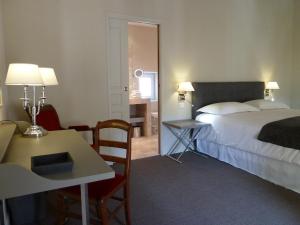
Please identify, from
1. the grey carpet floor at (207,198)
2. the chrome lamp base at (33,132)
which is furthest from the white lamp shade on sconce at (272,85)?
the chrome lamp base at (33,132)

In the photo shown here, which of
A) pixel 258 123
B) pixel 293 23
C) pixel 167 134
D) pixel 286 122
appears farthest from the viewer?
pixel 293 23

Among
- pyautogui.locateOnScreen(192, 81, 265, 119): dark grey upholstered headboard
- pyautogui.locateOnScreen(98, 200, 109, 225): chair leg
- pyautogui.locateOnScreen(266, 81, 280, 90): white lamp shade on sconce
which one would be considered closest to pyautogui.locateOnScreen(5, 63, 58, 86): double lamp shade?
pyautogui.locateOnScreen(98, 200, 109, 225): chair leg

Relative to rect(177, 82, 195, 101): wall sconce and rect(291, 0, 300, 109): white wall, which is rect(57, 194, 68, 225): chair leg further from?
rect(291, 0, 300, 109): white wall

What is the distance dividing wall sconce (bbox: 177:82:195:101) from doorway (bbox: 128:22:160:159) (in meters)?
1.40

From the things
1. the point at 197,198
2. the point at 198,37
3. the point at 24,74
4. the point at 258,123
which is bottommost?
the point at 197,198

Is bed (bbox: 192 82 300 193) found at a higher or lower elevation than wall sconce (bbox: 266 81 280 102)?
lower

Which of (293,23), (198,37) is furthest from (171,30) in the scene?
(293,23)

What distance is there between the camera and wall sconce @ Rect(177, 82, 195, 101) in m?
4.18

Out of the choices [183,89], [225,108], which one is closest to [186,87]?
[183,89]

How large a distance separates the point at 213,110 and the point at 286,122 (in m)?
1.15

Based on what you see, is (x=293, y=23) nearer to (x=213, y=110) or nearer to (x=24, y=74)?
(x=213, y=110)

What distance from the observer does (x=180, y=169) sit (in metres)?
3.64

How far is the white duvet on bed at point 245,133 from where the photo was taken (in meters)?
2.99

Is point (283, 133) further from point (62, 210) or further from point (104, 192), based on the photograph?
point (62, 210)
